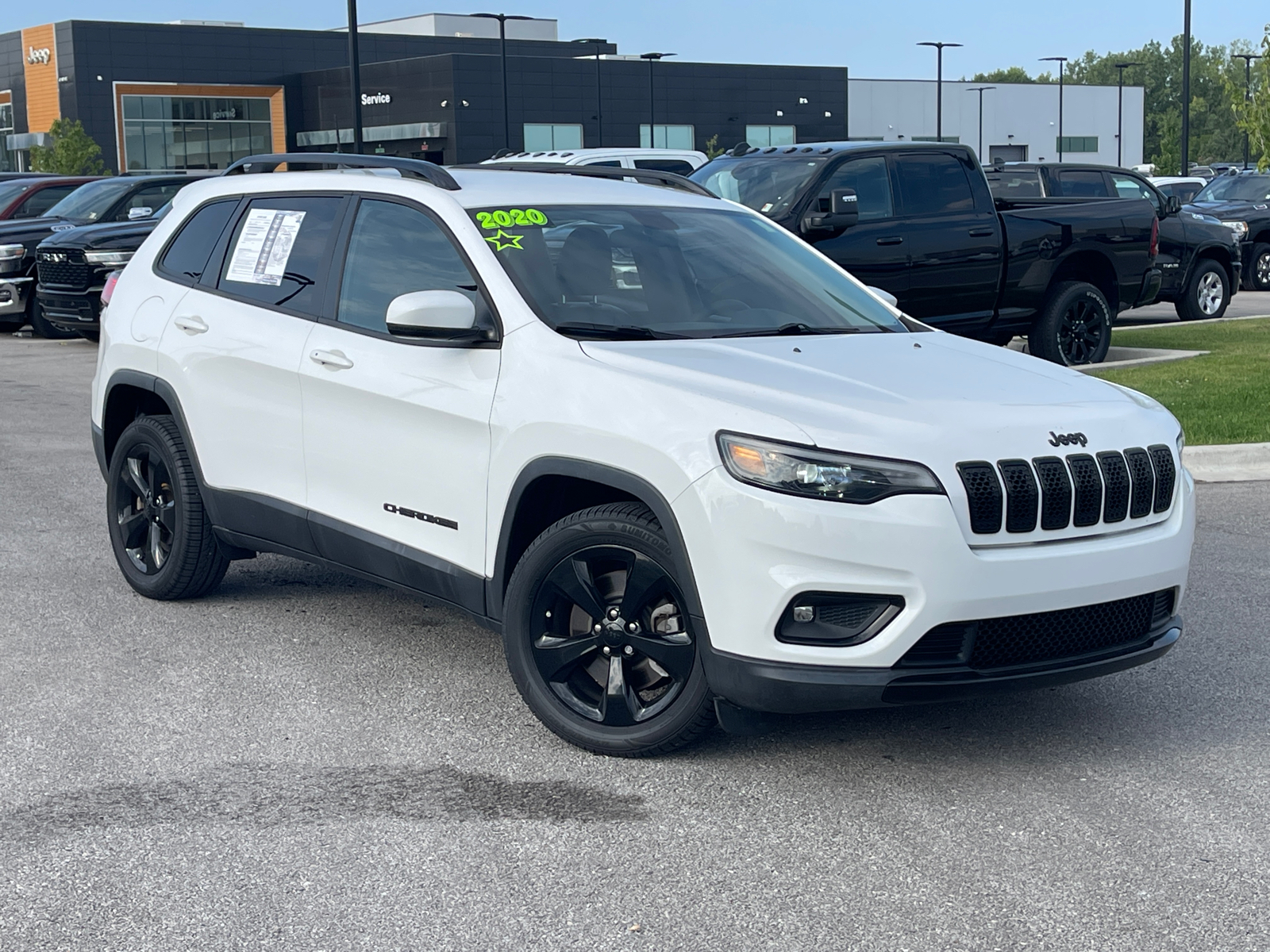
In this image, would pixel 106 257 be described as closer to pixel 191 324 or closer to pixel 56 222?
pixel 56 222

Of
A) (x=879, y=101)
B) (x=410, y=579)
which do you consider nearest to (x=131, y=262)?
(x=410, y=579)

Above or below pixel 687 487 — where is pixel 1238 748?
below

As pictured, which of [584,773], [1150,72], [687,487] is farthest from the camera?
[1150,72]

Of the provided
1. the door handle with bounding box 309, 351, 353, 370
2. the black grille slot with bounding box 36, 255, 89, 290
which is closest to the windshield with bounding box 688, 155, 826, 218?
the door handle with bounding box 309, 351, 353, 370

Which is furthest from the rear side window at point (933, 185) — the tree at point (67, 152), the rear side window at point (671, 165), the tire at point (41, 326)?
the tree at point (67, 152)

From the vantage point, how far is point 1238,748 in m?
4.73

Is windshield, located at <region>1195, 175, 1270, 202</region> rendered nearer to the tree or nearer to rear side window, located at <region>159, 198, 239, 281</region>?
rear side window, located at <region>159, 198, 239, 281</region>

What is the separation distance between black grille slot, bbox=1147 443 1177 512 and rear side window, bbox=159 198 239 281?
3803 millimetres

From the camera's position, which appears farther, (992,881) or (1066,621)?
(1066,621)

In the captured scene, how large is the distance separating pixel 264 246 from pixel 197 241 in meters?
0.62

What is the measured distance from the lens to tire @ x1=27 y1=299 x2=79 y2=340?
2055cm

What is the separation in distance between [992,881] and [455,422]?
2194mm

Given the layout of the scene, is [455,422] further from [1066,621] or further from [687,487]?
[1066,621]

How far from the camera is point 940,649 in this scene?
4191mm
